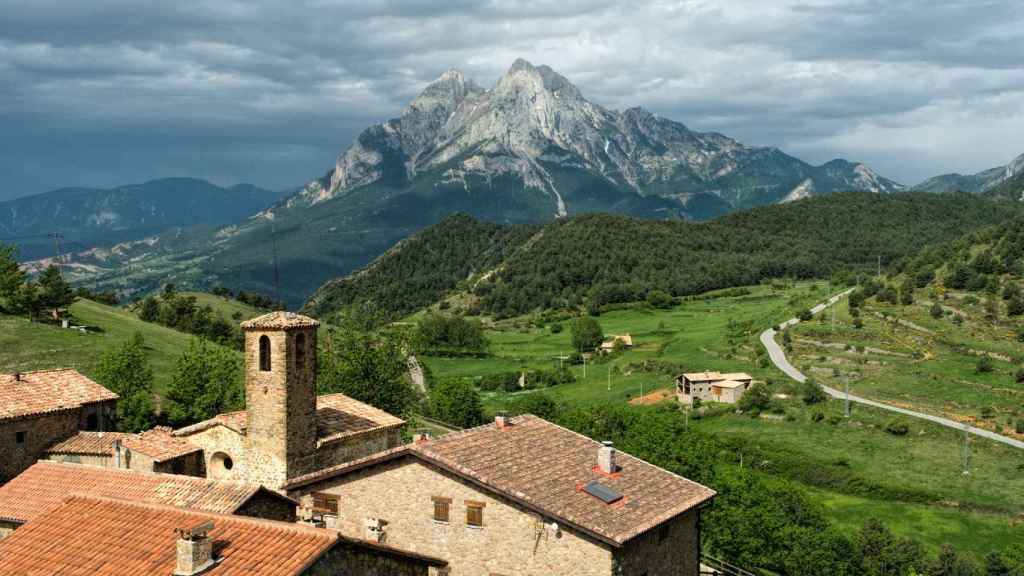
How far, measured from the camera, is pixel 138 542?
771 inches

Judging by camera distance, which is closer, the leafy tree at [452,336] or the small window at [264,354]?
the small window at [264,354]

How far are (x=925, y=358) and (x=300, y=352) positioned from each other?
320ft

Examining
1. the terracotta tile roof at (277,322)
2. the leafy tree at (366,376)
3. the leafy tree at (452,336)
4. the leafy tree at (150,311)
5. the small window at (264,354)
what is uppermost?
the terracotta tile roof at (277,322)

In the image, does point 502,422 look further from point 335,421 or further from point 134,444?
point 134,444

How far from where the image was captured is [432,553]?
2658 centimetres

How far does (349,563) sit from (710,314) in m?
157

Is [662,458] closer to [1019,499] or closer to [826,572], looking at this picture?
[826,572]

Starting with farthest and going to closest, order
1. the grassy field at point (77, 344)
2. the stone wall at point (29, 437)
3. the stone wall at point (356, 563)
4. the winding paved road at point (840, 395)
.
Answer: the winding paved road at point (840, 395)
the grassy field at point (77, 344)
the stone wall at point (29, 437)
the stone wall at point (356, 563)

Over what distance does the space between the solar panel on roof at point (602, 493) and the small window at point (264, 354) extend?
14.3 meters

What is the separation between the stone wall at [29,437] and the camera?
131 feet

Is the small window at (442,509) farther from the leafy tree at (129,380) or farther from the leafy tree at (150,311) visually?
the leafy tree at (150,311)

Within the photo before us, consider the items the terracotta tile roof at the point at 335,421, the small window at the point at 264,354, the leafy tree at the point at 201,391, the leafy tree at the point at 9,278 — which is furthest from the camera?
the leafy tree at the point at 9,278

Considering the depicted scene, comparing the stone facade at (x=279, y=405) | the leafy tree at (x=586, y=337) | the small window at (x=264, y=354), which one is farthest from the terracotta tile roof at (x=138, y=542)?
the leafy tree at (x=586, y=337)

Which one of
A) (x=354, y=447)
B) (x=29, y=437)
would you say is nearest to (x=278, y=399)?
(x=354, y=447)
